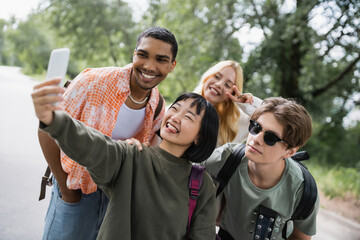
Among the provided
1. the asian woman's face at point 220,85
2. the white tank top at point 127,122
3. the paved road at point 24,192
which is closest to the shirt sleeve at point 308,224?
the asian woman's face at point 220,85

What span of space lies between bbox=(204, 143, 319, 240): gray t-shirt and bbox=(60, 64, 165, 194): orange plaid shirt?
2.73 feet

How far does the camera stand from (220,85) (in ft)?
9.36

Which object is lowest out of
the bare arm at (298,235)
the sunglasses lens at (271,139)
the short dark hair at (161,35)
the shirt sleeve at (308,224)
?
the bare arm at (298,235)

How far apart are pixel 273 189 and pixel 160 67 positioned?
1.13 m

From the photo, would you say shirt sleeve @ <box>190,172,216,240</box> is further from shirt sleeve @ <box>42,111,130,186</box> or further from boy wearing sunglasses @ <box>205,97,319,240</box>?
shirt sleeve @ <box>42,111,130,186</box>

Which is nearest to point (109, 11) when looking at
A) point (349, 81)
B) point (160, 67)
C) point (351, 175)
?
point (349, 81)

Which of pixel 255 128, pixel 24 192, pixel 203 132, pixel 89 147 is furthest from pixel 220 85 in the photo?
pixel 24 192

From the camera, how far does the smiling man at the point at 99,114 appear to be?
1.83 m

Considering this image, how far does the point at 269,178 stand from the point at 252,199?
19 centimetres

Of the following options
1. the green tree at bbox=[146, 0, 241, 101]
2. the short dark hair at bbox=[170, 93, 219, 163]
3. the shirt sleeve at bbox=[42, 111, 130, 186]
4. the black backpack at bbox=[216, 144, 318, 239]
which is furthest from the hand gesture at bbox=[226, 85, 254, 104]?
the green tree at bbox=[146, 0, 241, 101]

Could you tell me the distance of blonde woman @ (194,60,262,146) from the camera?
2.87 metres

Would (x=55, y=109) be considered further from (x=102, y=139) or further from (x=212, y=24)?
(x=212, y=24)

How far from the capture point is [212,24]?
32.5ft

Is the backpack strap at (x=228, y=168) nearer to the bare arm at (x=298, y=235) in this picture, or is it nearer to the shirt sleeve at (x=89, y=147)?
the bare arm at (x=298, y=235)
